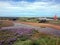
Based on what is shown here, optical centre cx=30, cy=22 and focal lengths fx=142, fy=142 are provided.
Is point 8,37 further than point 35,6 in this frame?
No

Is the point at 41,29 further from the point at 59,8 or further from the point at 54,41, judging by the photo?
Answer: the point at 59,8

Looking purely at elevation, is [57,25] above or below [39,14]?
below

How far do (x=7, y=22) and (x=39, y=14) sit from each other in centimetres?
70

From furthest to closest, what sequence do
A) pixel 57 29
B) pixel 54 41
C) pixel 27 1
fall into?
1. pixel 27 1
2. pixel 57 29
3. pixel 54 41

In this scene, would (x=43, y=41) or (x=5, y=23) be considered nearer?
(x=43, y=41)

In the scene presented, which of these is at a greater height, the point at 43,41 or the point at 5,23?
the point at 5,23

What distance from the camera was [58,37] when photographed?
274 cm

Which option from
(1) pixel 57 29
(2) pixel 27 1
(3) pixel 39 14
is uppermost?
(2) pixel 27 1

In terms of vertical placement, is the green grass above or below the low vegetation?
below

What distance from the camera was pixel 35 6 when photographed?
9.87 feet

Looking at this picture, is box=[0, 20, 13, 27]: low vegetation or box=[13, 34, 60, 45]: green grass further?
box=[0, 20, 13, 27]: low vegetation

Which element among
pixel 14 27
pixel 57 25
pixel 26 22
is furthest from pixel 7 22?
pixel 57 25

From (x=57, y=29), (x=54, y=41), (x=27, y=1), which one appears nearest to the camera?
(x=54, y=41)

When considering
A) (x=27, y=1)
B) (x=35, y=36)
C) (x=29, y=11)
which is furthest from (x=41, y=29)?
(x=27, y=1)
